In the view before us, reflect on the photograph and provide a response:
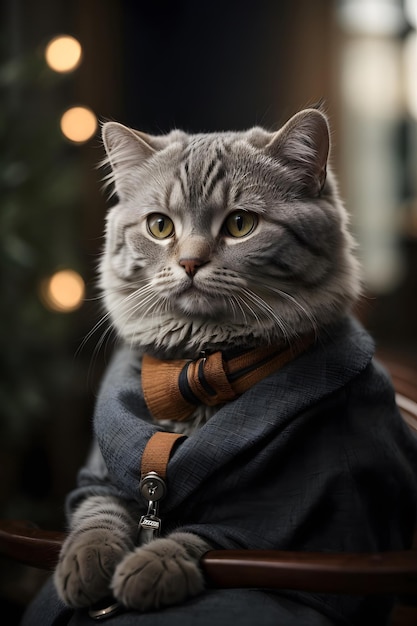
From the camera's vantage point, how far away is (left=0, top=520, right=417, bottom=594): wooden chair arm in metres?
0.87

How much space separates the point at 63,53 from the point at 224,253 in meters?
1.11

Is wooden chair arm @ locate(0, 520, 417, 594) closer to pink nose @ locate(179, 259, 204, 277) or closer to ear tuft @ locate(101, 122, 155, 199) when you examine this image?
pink nose @ locate(179, 259, 204, 277)

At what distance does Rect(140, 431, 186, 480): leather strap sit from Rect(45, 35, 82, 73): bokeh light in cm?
123

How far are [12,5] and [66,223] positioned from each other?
107cm

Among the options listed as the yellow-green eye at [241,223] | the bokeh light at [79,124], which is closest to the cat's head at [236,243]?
the yellow-green eye at [241,223]

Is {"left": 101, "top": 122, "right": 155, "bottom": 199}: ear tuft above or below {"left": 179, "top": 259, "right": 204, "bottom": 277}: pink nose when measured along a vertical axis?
above

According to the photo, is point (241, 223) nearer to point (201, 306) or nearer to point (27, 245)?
point (201, 306)

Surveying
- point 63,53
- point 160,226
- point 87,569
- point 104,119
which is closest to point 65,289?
point 63,53

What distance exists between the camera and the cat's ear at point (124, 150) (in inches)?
47.8

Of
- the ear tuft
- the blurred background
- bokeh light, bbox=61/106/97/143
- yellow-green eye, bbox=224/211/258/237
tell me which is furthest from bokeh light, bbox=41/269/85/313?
yellow-green eye, bbox=224/211/258/237

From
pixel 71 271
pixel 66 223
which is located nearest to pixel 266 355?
pixel 71 271

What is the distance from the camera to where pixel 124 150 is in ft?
4.08

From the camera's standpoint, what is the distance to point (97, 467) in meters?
1.22

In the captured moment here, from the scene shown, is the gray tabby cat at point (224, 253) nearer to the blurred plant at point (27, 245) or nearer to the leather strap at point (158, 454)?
the leather strap at point (158, 454)
